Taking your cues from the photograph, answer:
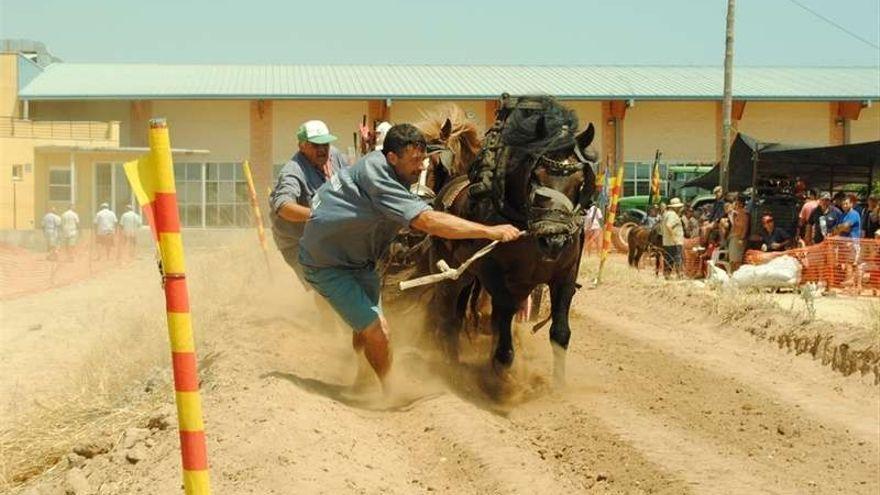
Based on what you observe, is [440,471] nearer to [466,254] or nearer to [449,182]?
[466,254]

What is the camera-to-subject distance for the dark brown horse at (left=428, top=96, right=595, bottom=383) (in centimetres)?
756

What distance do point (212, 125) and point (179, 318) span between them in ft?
121

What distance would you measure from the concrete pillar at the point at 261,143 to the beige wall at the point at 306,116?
188 millimetres

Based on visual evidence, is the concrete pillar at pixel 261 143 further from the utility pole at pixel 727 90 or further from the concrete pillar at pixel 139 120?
the utility pole at pixel 727 90

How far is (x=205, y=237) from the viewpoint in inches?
1055

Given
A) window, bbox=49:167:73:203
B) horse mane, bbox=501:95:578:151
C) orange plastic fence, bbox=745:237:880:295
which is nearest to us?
horse mane, bbox=501:95:578:151

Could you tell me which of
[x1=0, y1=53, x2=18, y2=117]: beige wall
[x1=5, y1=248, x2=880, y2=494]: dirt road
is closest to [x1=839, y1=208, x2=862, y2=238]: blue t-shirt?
[x1=5, y1=248, x2=880, y2=494]: dirt road

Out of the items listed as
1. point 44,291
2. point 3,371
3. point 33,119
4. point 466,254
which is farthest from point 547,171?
point 33,119

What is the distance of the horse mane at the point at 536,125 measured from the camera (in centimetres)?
791

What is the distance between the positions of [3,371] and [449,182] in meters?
7.12

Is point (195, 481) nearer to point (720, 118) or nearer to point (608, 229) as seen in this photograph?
point (608, 229)

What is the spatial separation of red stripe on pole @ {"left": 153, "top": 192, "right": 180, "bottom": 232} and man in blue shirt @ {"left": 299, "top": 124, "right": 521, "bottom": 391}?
294cm

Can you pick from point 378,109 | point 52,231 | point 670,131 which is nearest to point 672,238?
point 52,231

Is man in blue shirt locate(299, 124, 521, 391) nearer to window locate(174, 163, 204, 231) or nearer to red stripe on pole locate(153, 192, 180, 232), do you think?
red stripe on pole locate(153, 192, 180, 232)
